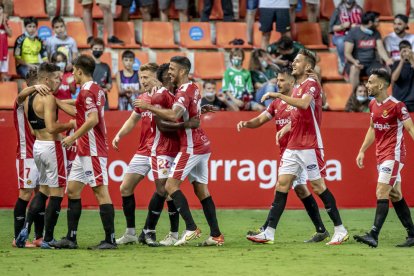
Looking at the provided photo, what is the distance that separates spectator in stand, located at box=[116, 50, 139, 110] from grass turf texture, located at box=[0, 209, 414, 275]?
5.40 meters

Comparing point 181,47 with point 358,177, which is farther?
point 181,47

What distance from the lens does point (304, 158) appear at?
522 inches

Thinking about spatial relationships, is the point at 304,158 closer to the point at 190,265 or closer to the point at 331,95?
the point at 190,265

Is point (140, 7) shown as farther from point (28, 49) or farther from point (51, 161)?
point (51, 161)

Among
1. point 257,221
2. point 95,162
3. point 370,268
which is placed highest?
point 95,162

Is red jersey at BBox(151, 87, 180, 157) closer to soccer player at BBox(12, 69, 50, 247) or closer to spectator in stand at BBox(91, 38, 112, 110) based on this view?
soccer player at BBox(12, 69, 50, 247)

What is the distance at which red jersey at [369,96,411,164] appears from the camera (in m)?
13.2

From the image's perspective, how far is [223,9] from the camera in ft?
76.0

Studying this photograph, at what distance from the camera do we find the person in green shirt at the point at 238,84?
20234mm

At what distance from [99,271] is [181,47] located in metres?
12.7

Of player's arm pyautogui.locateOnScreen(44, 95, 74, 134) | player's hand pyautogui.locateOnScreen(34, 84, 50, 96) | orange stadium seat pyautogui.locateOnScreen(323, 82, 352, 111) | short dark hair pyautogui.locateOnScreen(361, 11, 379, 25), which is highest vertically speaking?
short dark hair pyautogui.locateOnScreen(361, 11, 379, 25)

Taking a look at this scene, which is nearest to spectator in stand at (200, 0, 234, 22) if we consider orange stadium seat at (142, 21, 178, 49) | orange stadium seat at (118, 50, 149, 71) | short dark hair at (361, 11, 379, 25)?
orange stadium seat at (142, 21, 178, 49)

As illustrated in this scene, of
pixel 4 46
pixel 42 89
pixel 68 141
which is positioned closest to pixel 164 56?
pixel 4 46

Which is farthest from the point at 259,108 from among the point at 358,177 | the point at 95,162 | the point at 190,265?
the point at 190,265
